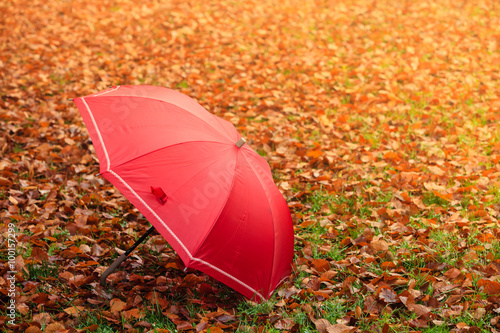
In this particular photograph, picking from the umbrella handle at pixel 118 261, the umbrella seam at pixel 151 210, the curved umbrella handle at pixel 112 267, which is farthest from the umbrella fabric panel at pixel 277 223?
the curved umbrella handle at pixel 112 267

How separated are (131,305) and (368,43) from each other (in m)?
5.50

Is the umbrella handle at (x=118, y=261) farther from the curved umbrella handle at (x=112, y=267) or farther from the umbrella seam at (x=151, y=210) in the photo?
the umbrella seam at (x=151, y=210)

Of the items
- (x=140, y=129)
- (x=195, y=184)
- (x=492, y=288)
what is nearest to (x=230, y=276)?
(x=195, y=184)

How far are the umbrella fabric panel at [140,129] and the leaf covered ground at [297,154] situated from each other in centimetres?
86

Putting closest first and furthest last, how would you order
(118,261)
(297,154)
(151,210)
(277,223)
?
(151,210) < (277,223) < (118,261) < (297,154)

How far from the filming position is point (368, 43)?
21.9 ft

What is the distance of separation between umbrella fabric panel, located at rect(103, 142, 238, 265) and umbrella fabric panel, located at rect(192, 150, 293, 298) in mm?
63

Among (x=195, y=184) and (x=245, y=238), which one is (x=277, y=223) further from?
(x=195, y=184)

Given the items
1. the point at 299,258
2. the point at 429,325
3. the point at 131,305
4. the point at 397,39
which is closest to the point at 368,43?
the point at 397,39

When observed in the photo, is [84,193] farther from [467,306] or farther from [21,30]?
[21,30]

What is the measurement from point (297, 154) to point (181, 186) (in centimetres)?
227

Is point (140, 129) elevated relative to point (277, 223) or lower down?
elevated

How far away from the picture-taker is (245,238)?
228cm

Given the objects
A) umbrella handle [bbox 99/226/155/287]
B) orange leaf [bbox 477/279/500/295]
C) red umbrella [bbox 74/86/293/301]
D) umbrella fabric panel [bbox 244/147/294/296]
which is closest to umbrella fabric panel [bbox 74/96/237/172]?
red umbrella [bbox 74/86/293/301]
